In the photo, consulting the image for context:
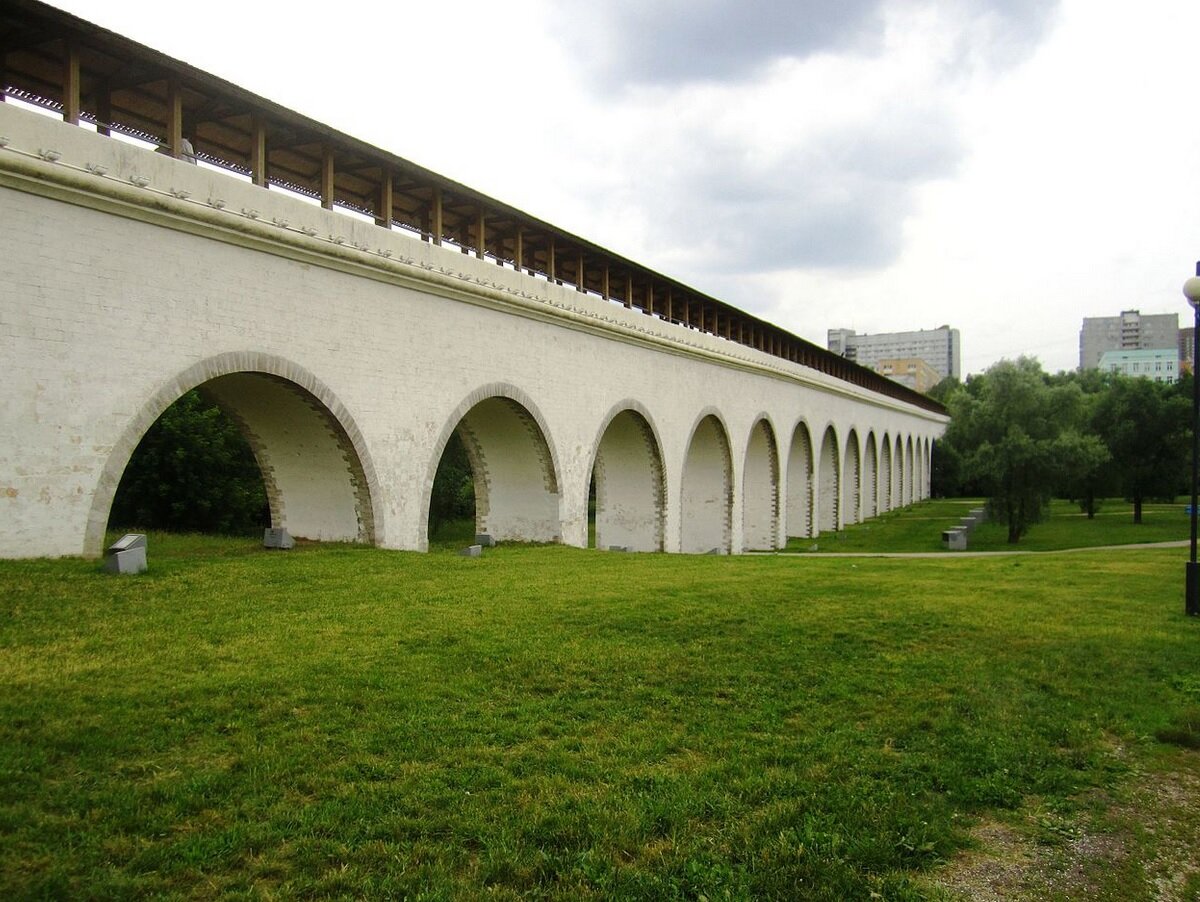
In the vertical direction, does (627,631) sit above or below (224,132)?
below

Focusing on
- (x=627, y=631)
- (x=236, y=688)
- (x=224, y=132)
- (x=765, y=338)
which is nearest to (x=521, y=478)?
(x=224, y=132)

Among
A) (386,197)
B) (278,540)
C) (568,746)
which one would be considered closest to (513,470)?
(278,540)

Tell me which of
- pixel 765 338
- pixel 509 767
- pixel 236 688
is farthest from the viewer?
pixel 765 338

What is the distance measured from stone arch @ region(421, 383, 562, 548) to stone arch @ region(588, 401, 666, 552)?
3.78m

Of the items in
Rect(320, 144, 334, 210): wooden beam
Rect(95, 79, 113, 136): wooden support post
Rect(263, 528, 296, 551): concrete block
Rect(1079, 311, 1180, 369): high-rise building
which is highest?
Rect(1079, 311, 1180, 369): high-rise building

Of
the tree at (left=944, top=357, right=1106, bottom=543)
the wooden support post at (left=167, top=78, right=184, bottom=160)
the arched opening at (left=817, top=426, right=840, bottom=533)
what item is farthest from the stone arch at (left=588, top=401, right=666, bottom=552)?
the arched opening at (left=817, top=426, right=840, bottom=533)

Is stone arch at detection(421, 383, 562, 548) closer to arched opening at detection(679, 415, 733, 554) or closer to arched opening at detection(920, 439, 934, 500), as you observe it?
arched opening at detection(679, 415, 733, 554)

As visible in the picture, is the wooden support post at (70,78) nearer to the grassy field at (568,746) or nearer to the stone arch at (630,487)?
the grassy field at (568,746)

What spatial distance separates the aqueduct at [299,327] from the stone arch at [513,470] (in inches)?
1.8

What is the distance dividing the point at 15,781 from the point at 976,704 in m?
5.88

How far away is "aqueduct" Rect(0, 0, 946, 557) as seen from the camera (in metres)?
8.00

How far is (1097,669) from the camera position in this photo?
22.1ft

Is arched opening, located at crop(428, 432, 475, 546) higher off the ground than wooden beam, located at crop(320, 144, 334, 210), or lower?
lower

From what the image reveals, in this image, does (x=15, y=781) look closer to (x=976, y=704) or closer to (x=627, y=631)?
(x=627, y=631)
